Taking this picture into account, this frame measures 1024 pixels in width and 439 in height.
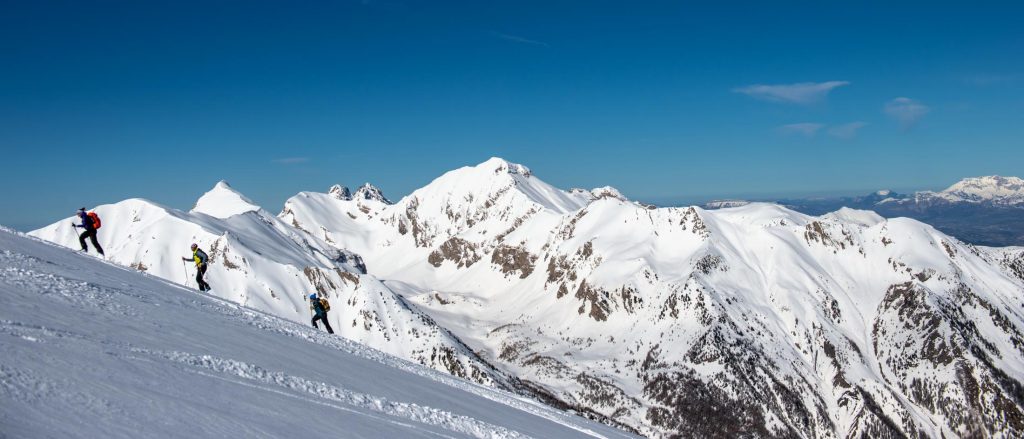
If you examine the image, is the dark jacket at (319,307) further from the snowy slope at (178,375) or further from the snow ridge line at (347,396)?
the snow ridge line at (347,396)

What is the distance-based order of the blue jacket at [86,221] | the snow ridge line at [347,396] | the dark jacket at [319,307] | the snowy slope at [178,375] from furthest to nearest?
the dark jacket at [319,307] → the blue jacket at [86,221] → the snow ridge line at [347,396] → the snowy slope at [178,375]

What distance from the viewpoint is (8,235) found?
30.0m

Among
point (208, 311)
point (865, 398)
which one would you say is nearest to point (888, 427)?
point (865, 398)

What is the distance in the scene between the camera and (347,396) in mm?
18984

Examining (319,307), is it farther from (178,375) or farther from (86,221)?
(178,375)

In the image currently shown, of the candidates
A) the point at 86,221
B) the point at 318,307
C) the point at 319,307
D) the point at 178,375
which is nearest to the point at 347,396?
the point at 178,375

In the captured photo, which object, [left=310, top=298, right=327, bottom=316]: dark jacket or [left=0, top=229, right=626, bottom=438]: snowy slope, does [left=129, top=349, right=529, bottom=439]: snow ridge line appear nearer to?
[left=0, top=229, right=626, bottom=438]: snowy slope

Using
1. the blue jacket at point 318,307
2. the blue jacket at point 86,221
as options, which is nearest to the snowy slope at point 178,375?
the blue jacket at point 86,221

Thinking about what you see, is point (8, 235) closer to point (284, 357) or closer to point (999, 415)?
point (284, 357)

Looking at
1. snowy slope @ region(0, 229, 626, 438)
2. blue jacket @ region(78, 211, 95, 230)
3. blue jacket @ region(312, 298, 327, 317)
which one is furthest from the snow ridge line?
blue jacket @ region(78, 211, 95, 230)

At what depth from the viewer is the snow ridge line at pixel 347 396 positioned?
16828 mm

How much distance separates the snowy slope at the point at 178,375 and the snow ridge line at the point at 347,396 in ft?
0.21

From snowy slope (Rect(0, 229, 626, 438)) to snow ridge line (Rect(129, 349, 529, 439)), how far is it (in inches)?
2.5

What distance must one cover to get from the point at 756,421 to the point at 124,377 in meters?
195
